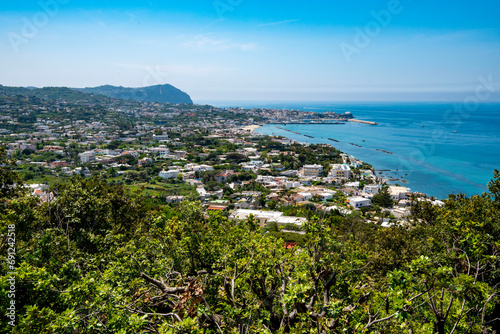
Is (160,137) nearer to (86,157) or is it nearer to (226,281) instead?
(86,157)

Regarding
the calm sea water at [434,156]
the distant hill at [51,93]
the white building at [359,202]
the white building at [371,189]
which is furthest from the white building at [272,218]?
the distant hill at [51,93]

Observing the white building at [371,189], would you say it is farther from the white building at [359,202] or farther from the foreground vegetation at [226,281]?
the foreground vegetation at [226,281]

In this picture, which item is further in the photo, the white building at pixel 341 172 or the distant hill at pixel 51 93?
the distant hill at pixel 51 93

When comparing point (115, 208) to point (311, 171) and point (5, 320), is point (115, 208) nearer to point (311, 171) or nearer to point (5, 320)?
point (5, 320)

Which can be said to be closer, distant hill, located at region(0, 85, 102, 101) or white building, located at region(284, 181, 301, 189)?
white building, located at region(284, 181, 301, 189)

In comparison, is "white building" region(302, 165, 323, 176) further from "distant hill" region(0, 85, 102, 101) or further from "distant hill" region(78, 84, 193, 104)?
"distant hill" region(78, 84, 193, 104)

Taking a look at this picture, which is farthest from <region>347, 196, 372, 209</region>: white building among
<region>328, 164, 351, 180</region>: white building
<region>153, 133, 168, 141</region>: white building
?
<region>153, 133, 168, 141</region>: white building
